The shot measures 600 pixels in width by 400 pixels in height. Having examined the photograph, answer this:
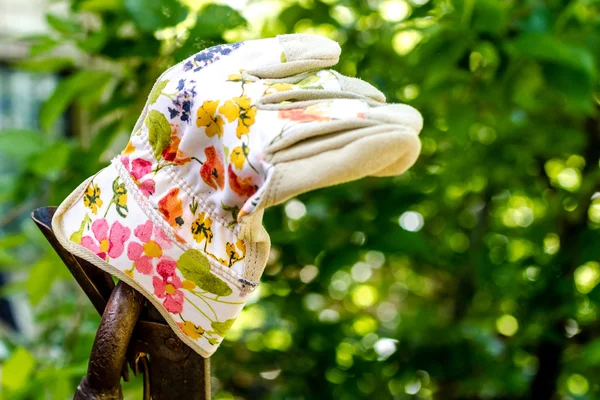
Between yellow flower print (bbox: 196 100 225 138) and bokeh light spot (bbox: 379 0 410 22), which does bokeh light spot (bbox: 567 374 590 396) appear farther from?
yellow flower print (bbox: 196 100 225 138)

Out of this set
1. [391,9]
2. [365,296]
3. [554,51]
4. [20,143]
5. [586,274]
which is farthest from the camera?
[365,296]

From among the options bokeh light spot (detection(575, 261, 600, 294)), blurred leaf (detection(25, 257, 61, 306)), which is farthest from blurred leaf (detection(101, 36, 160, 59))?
bokeh light spot (detection(575, 261, 600, 294))

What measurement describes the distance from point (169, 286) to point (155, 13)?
1.00 feet

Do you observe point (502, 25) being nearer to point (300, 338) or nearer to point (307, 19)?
point (307, 19)

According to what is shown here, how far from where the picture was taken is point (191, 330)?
0.34 metres

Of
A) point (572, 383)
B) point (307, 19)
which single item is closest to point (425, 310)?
point (572, 383)

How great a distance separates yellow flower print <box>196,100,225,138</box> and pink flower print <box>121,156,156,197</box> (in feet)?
0.14

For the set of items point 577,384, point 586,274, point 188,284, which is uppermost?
point 188,284

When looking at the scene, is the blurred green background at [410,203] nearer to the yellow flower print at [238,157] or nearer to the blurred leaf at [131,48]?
the blurred leaf at [131,48]

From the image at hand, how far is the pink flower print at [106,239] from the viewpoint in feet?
1.08

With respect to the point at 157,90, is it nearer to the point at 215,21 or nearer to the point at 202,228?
the point at 202,228

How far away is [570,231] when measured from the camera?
0.82 meters

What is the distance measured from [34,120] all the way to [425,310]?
1.36 metres

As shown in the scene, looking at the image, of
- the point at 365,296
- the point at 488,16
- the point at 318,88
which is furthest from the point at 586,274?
the point at 318,88
